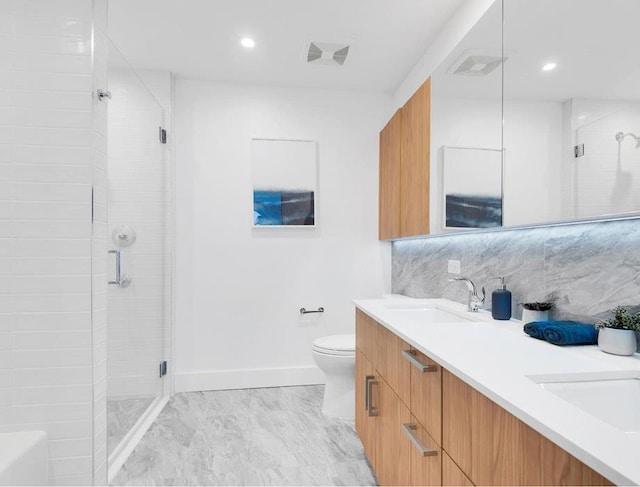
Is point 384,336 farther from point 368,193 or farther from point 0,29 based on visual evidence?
point 0,29

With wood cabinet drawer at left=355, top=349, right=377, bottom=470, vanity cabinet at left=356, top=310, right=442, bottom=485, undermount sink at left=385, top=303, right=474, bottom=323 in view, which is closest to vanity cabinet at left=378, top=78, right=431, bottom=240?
undermount sink at left=385, top=303, right=474, bottom=323

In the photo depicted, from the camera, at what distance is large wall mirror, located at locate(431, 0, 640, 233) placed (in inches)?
40.6

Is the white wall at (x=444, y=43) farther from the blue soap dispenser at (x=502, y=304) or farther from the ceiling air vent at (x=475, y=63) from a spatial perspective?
the blue soap dispenser at (x=502, y=304)

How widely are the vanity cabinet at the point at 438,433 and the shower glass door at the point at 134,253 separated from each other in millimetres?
1397

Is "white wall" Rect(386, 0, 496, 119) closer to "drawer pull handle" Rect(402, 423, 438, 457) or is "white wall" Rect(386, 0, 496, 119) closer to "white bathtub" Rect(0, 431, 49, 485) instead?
"drawer pull handle" Rect(402, 423, 438, 457)

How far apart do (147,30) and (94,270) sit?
1.58 meters

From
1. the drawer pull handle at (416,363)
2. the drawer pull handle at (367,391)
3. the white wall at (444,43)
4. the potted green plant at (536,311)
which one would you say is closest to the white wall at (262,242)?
the white wall at (444,43)

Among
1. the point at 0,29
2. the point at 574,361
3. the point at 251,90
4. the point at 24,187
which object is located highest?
the point at 251,90

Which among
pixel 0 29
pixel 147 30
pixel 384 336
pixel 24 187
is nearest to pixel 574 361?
pixel 384 336

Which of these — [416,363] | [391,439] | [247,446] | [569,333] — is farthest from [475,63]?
[247,446]

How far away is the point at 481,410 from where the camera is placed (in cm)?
86

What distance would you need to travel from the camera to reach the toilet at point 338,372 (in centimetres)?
237

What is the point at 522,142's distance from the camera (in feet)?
4.76

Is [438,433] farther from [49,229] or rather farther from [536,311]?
[49,229]
